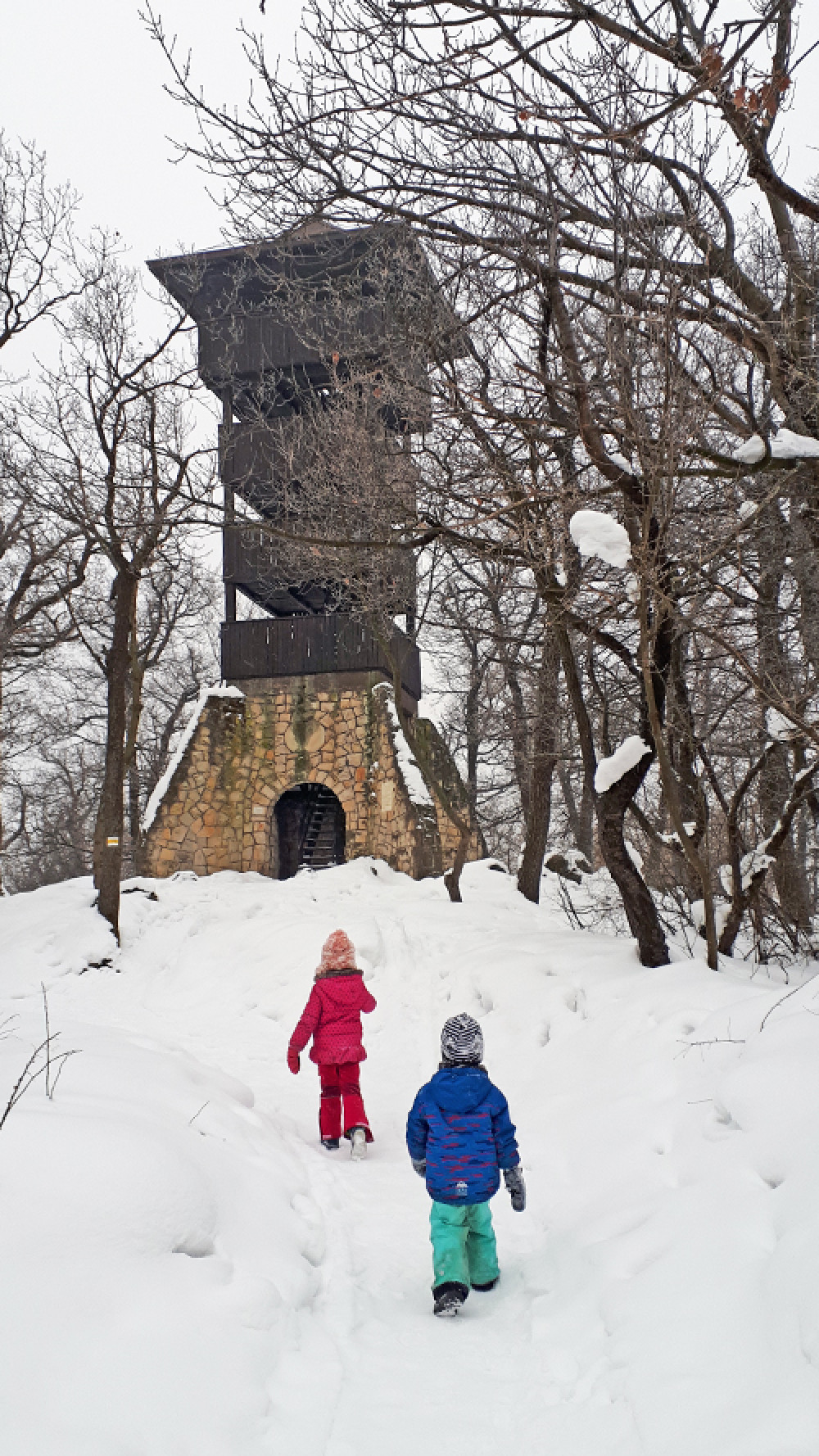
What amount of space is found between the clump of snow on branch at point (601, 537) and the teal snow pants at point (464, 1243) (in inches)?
122

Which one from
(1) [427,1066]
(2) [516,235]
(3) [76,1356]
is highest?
(2) [516,235]

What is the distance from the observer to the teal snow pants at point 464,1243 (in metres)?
3.47

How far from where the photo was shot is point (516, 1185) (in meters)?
3.76

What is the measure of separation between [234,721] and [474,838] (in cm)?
477

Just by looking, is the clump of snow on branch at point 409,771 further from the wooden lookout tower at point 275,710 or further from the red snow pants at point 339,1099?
the red snow pants at point 339,1099

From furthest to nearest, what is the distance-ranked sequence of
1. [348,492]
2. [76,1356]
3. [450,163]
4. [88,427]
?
1. [88,427]
2. [348,492]
3. [450,163]
4. [76,1356]

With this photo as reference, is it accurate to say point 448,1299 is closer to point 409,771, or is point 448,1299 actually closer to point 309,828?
point 409,771

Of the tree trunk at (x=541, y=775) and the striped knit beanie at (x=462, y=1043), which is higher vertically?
the tree trunk at (x=541, y=775)

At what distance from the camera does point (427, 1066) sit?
7316mm

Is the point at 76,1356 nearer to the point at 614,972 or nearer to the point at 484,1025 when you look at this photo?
the point at 614,972

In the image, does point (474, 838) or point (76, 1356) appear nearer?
point (76, 1356)

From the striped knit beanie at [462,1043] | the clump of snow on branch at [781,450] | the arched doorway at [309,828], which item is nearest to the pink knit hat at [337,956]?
the striped knit beanie at [462,1043]

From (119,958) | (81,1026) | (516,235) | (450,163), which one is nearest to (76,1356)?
(81,1026)

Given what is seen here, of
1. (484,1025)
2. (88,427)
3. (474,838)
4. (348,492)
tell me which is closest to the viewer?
(484,1025)
